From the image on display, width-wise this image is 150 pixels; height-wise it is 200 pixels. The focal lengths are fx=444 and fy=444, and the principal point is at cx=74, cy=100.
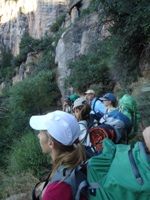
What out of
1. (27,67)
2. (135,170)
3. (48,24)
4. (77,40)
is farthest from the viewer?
(48,24)

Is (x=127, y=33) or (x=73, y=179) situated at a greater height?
(x=127, y=33)

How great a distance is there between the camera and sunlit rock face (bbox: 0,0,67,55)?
52250mm

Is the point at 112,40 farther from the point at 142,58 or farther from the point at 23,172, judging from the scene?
the point at 23,172

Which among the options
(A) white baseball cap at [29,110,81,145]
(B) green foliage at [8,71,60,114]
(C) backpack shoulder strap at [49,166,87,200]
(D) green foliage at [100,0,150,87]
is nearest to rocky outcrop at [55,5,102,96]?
(B) green foliage at [8,71,60,114]

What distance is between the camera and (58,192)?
7.80 feet

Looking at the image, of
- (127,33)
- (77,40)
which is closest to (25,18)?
(77,40)

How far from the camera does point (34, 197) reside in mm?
2725

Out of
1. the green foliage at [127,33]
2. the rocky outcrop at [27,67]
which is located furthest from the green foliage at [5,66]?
the green foliage at [127,33]

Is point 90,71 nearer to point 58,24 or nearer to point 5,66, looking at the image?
point 58,24

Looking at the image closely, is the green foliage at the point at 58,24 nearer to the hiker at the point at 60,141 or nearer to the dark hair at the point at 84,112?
the dark hair at the point at 84,112

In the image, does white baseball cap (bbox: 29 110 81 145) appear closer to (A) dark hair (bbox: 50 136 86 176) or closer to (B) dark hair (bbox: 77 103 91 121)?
(A) dark hair (bbox: 50 136 86 176)

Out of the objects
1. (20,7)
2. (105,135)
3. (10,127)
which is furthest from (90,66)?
(20,7)

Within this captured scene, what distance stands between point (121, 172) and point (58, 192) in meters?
0.38

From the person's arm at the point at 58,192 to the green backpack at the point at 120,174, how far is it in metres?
0.12
